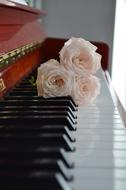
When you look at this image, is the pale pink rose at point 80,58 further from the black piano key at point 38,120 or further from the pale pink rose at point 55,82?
the black piano key at point 38,120

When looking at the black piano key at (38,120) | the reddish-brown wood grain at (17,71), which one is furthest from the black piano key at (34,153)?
the reddish-brown wood grain at (17,71)

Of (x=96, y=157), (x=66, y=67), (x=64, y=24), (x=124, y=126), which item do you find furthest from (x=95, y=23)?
(x=96, y=157)

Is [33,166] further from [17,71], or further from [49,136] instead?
[17,71]

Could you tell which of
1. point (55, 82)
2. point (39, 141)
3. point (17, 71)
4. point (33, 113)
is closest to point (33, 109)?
point (33, 113)

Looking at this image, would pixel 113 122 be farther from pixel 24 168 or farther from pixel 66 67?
pixel 24 168

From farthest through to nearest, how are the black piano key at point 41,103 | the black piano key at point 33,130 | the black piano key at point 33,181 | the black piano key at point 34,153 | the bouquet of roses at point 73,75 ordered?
the bouquet of roses at point 73,75, the black piano key at point 41,103, the black piano key at point 33,130, the black piano key at point 34,153, the black piano key at point 33,181

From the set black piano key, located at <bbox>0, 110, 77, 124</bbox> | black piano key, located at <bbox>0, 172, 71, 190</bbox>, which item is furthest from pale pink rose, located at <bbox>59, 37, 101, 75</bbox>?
black piano key, located at <bbox>0, 172, 71, 190</bbox>

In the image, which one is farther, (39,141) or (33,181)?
(39,141)
